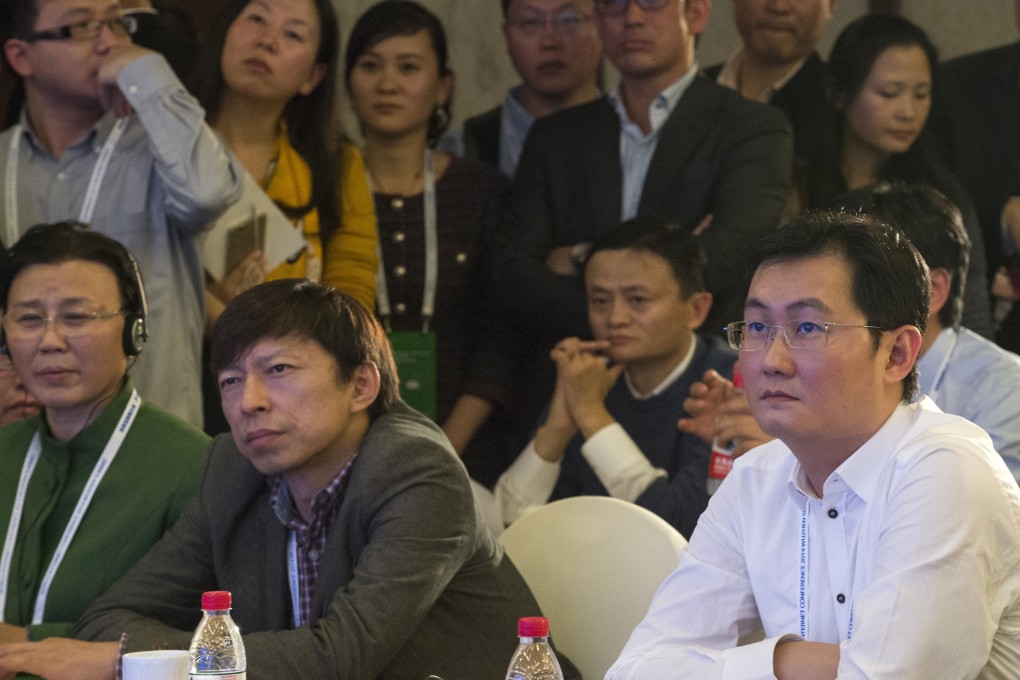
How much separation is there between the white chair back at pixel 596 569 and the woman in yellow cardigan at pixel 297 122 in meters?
1.35

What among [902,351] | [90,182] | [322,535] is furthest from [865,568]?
[90,182]

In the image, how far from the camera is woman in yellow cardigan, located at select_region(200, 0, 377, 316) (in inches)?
147

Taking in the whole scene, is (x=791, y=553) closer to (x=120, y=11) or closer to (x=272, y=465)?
(x=272, y=465)

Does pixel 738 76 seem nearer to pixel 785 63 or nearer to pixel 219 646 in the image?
pixel 785 63

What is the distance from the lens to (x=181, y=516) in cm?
264

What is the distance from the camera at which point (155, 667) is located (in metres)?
1.87

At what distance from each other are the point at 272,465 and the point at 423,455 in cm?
27

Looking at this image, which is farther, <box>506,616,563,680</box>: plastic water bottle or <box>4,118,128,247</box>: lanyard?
<box>4,118,128,247</box>: lanyard

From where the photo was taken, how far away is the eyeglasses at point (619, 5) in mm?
3963

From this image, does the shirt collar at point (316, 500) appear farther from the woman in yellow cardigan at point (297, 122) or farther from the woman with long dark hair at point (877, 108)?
the woman with long dark hair at point (877, 108)

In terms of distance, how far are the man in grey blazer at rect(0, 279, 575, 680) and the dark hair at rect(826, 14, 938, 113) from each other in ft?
6.60

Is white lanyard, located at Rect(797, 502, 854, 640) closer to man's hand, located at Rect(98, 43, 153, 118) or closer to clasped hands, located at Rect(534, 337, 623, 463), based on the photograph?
clasped hands, located at Rect(534, 337, 623, 463)

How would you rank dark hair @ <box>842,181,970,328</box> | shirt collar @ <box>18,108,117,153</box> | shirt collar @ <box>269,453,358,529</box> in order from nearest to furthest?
1. shirt collar @ <box>269,453,358,529</box>
2. dark hair @ <box>842,181,970,328</box>
3. shirt collar @ <box>18,108,117,153</box>

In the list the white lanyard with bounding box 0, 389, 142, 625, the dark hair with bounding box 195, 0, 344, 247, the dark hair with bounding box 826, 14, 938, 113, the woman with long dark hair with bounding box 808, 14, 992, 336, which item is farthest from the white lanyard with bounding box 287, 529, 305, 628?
the dark hair with bounding box 826, 14, 938, 113
